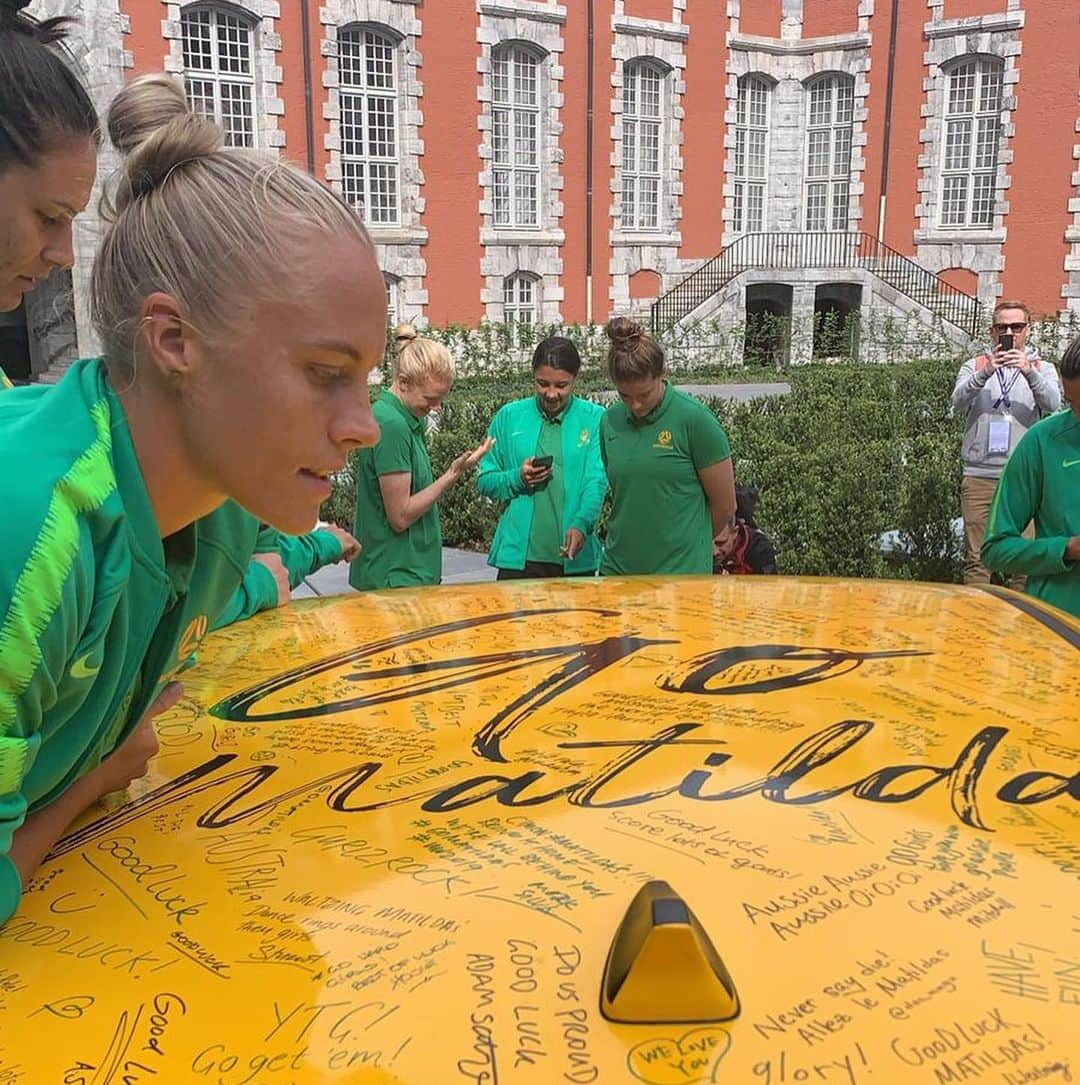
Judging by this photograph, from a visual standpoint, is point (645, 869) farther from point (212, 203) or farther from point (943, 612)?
point (943, 612)

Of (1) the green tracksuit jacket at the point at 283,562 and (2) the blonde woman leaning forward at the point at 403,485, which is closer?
(1) the green tracksuit jacket at the point at 283,562

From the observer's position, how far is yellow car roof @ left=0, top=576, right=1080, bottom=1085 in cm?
92

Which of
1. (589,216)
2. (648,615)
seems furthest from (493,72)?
(648,615)

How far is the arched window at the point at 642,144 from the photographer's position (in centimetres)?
2569

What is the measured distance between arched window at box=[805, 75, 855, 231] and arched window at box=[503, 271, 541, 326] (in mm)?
8844

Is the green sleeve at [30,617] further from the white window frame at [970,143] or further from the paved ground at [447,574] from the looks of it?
the white window frame at [970,143]

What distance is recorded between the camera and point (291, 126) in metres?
21.2

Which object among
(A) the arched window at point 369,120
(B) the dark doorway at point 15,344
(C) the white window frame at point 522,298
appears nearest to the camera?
(B) the dark doorway at point 15,344

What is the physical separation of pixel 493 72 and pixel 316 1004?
81.3ft

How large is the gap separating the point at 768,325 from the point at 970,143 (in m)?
6.65

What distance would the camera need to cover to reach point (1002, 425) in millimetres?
6598

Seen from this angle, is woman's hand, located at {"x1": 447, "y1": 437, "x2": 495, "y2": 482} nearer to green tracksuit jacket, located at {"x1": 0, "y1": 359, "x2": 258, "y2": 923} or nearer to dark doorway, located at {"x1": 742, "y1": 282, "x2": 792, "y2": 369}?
green tracksuit jacket, located at {"x1": 0, "y1": 359, "x2": 258, "y2": 923}

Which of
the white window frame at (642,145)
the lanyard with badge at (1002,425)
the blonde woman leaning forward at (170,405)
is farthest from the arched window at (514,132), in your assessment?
the blonde woman leaning forward at (170,405)

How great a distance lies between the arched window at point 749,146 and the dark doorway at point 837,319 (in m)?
2.65
